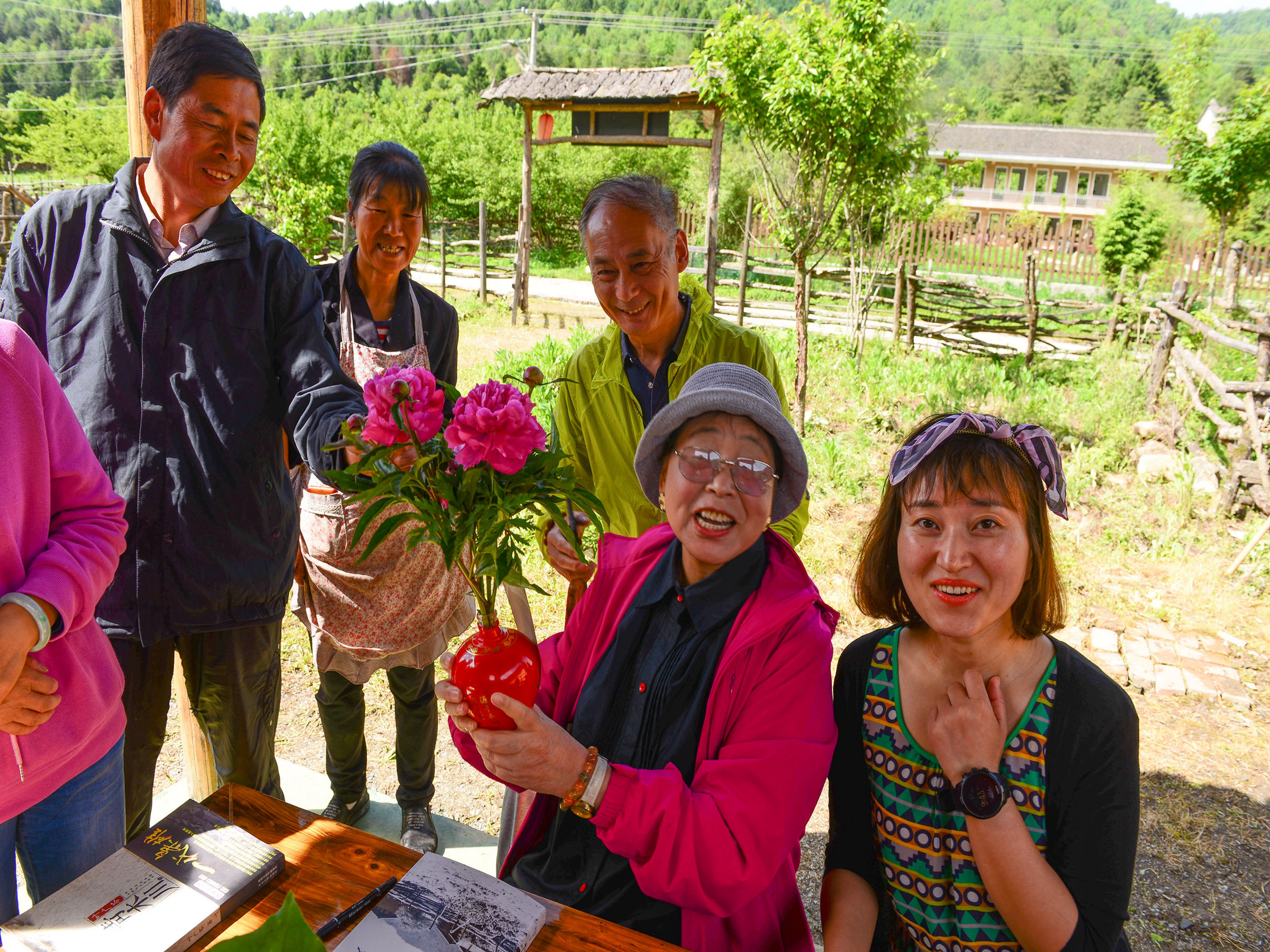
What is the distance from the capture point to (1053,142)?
50.9m

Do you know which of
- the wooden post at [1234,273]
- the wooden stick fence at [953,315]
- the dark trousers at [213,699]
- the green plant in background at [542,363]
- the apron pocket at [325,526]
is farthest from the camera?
the wooden post at [1234,273]

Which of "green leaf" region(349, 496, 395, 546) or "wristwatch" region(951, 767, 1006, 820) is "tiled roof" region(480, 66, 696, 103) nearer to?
"green leaf" region(349, 496, 395, 546)

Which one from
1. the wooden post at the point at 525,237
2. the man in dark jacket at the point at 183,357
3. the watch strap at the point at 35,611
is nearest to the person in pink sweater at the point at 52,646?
the watch strap at the point at 35,611

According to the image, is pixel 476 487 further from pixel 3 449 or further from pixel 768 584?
pixel 3 449

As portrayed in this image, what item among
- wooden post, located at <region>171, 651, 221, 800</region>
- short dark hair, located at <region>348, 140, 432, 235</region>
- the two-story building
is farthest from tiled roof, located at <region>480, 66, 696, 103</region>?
the two-story building

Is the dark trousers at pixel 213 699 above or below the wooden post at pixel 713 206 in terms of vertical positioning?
below

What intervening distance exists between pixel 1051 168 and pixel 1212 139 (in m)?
30.8

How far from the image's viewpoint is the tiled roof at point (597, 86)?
10.8 meters

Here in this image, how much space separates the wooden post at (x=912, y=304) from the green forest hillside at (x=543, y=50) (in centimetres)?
4240

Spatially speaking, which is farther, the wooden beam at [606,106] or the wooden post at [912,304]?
the wooden beam at [606,106]

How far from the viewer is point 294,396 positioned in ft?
6.55

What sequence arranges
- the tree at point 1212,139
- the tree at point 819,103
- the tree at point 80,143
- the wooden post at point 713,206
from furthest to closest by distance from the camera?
the tree at point 80,143, the tree at point 1212,139, the wooden post at point 713,206, the tree at point 819,103

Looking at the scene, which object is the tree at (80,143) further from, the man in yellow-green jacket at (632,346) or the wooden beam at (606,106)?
the man in yellow-green jacket at (632,346)

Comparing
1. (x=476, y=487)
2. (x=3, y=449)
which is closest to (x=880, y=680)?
(x=476, y=487)
